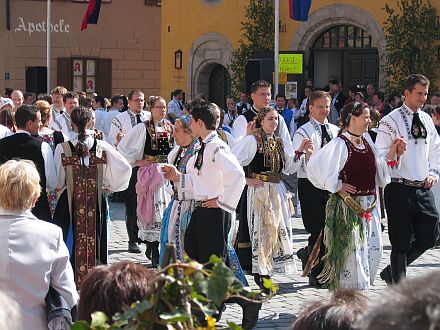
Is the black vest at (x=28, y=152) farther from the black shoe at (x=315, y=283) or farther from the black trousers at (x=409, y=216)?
the black trousers at (x=409, y=216)

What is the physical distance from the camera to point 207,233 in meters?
6.93

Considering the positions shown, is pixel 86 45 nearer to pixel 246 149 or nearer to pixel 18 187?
pixel 246 149

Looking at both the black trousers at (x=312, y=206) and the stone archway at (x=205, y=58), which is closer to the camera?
the black trousers at (x=312, y=206)

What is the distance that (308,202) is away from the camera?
9172 millimetres

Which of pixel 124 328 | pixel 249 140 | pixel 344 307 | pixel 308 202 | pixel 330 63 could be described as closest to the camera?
pixel 124 328

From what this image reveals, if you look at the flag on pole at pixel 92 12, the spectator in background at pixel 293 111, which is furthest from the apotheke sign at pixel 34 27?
the spectator in background at pixel 293 111

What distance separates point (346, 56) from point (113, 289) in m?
20.9

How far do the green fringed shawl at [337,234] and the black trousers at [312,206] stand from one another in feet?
2.85

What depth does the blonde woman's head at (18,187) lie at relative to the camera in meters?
4.65

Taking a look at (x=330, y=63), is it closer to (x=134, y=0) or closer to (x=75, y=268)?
(x=134, y=0)

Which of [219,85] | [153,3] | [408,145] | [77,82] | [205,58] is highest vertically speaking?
[153,3]

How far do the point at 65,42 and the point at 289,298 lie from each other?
24308 mm

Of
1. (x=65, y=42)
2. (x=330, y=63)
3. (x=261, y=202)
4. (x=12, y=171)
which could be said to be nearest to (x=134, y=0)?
(x=65, y=42)

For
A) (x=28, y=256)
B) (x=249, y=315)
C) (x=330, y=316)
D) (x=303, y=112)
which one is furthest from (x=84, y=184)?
(x=303, y=112)
